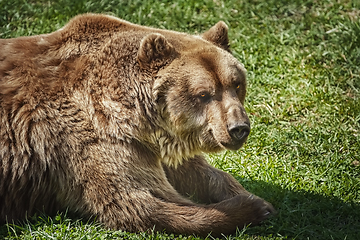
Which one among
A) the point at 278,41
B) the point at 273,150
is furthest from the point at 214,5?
the point at 273,150

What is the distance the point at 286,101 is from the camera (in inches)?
288

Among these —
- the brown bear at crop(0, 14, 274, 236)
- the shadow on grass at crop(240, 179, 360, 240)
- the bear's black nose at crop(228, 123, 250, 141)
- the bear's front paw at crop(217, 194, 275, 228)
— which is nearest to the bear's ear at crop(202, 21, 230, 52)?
the brown bear at crop(0, 14, 274, 236)

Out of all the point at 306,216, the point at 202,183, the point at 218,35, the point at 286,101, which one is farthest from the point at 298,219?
the point at 286,101

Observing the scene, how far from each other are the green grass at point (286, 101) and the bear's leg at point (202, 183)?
488mm

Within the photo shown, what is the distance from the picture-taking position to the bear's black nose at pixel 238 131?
4.33 metres

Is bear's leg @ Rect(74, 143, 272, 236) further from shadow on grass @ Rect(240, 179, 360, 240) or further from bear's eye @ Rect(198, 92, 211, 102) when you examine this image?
bear's eye @ Rect(198, 92, 211, 102)

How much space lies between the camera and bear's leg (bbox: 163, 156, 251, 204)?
17.3 ft

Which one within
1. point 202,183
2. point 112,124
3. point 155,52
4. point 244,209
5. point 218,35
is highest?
point 155,52

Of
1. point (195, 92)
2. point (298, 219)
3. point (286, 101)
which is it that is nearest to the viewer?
point (195, 92)

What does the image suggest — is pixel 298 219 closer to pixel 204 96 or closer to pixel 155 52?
pixel 204 96

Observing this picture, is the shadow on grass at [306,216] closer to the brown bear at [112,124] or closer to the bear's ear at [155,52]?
the brown bear at [112,124]

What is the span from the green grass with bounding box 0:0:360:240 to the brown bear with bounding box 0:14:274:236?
0.26 m

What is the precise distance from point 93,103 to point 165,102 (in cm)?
72

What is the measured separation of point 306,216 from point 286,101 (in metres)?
2.60
